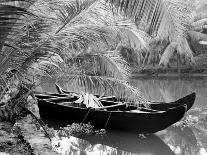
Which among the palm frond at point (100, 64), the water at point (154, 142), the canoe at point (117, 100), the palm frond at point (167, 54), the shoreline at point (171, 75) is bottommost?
the shoreline at point (171, 75)

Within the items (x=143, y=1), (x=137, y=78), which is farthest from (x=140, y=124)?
(x=137, y=78)

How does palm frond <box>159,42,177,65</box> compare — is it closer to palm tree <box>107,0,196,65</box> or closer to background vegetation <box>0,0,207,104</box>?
background vegetation <box>0,0,207,104</box>

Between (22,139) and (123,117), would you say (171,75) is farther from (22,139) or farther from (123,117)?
(22,139)

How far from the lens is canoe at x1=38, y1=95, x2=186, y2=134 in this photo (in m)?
6.54

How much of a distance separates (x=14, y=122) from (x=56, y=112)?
233 centimetres

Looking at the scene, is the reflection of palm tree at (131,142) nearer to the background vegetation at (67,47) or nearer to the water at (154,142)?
the water at (154,142)

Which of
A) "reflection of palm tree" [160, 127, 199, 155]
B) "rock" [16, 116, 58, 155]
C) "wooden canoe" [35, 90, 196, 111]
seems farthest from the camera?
"wooden canoe" [35, 90, 196, 111]

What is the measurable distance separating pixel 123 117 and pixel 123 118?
27mm

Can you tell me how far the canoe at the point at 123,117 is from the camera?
6.54m

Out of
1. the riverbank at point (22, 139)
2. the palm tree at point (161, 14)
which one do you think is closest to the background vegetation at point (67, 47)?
the riverbank at point (22, 139)

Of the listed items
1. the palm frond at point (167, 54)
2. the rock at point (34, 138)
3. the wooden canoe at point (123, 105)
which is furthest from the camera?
the palm frond at point (167, 54)

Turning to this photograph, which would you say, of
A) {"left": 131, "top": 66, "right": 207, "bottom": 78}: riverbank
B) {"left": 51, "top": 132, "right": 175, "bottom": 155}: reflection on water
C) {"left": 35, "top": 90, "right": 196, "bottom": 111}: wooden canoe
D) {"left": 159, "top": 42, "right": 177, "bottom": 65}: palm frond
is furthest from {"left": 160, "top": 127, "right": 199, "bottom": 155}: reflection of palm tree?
{"left": 131, "top": 66, "right": 207, "bottom": 78}: riverbank

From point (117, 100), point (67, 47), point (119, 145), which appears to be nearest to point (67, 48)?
point (67, 47)

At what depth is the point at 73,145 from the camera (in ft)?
22.2
